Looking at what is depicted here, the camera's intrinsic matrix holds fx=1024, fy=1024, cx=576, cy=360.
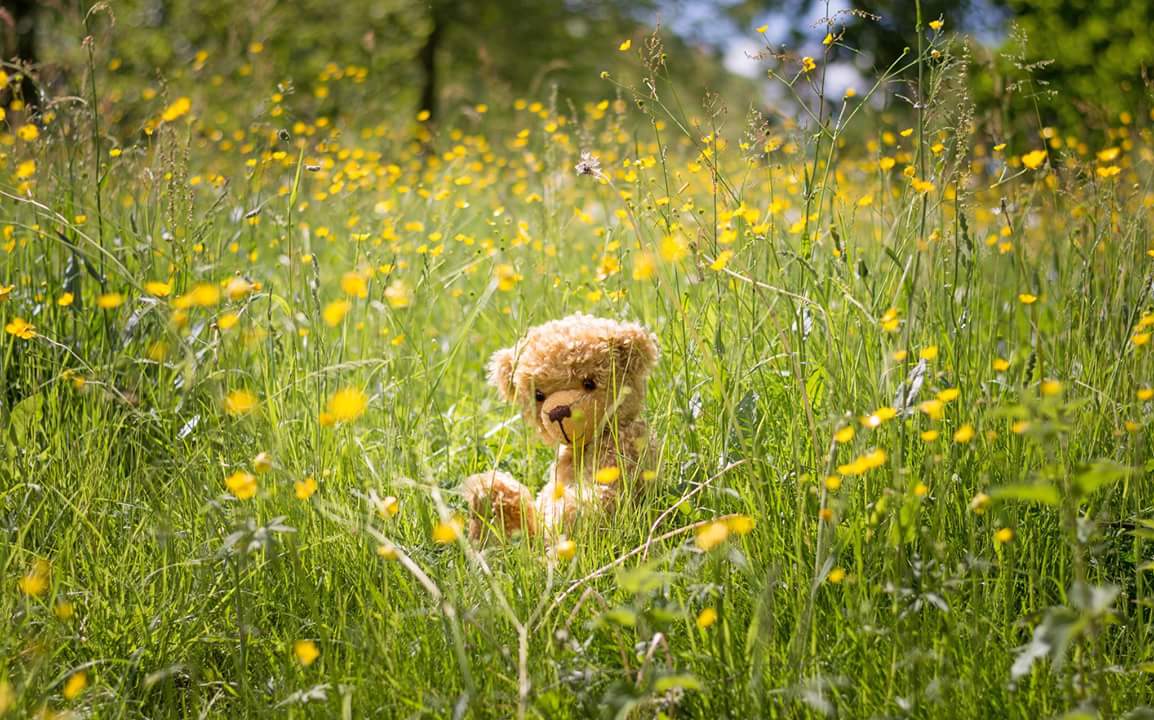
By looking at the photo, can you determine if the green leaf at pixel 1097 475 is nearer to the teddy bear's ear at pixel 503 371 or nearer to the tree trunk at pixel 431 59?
the teddy bear's ear at pixel 503 371

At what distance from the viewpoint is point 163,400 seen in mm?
2275

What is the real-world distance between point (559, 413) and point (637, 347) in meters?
0.22

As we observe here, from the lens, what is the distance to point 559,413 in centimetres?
208

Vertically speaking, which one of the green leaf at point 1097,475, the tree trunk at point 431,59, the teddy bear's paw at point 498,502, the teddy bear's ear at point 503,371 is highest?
the tree trunk at point 431,59

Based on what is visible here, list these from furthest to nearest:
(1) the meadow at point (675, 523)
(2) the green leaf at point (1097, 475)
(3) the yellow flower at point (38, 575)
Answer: (3) the yellow flower at point (38, 575)
(1) the meadow at point (675, 523)
(2) the green leaf at point (1097, 475)

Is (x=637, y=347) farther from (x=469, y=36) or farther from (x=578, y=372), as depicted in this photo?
(x=469, y=36)

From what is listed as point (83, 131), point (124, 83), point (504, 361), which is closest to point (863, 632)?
point (504, 361)

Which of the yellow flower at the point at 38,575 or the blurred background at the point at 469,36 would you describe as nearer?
the yellow flower at the point at 38,575

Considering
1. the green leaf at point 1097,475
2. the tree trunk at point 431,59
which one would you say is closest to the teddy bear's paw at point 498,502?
the green leaf at point 1097,475

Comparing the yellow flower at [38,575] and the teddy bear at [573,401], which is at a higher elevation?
the teddy bear at [573,401]

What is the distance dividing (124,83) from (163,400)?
1046 cm

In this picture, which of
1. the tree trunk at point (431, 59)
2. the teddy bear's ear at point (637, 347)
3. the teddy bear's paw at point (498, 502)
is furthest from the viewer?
the tree trunk at point (431, 59)

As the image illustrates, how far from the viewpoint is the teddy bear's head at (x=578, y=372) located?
2096 millimetres

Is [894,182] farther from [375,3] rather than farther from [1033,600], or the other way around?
[375,3]
